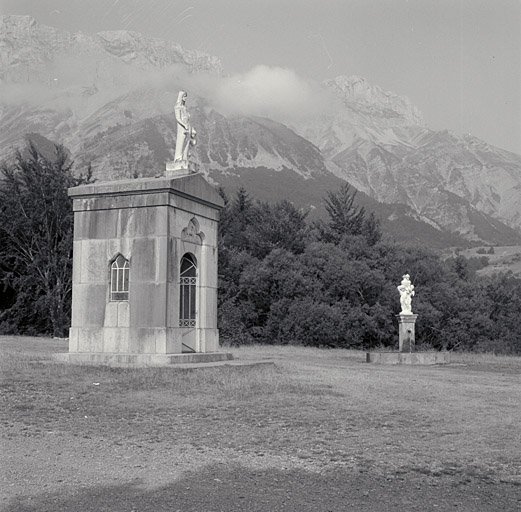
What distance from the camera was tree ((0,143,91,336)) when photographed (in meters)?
40.1

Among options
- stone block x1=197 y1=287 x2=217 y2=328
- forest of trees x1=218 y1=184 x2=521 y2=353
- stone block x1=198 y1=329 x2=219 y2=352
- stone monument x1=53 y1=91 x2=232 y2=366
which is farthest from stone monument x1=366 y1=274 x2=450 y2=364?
forest of trees x1=218 y1=184 x2=521 y2=353

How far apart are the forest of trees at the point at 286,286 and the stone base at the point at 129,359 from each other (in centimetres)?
2349

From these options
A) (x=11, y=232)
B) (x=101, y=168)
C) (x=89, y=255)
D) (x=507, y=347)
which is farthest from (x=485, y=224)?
(x=89, y=255)

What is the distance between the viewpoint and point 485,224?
15650 cm

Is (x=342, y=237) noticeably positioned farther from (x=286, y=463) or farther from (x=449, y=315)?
(x=286, y=463)

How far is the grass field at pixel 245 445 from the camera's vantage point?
18.7 ft

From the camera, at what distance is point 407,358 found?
81.8 feet

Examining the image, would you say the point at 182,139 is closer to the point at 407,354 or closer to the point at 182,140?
the point at 182,140

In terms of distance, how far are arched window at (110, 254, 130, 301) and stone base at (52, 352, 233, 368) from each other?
4.66ft

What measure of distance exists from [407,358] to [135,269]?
42.3 ft

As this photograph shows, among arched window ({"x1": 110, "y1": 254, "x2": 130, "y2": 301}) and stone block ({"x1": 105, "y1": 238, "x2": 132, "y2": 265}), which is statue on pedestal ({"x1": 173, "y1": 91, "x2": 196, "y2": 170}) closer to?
stone block ({"x1": 105, "y1": 238, "x2": 132, "y2": 265})

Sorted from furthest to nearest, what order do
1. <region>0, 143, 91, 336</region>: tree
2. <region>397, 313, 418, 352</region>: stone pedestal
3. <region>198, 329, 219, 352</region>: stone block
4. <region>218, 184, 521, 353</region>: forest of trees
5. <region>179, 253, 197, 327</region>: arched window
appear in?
1. <region>218, 184, 521, 353</region>: forest of trees
2. <region>0, 143, 91, 336</region>: tree
3. <region>397, 313, 418, 352</region>: stone pedestal
4. <region>198, 329, 219, 352</region>: stone block
5. <region>179, 253, 197, 327</region>: arched window

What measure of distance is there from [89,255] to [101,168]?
112636 millimetres

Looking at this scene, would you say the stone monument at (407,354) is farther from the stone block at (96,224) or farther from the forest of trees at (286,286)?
the forest of trees at (286,286)
